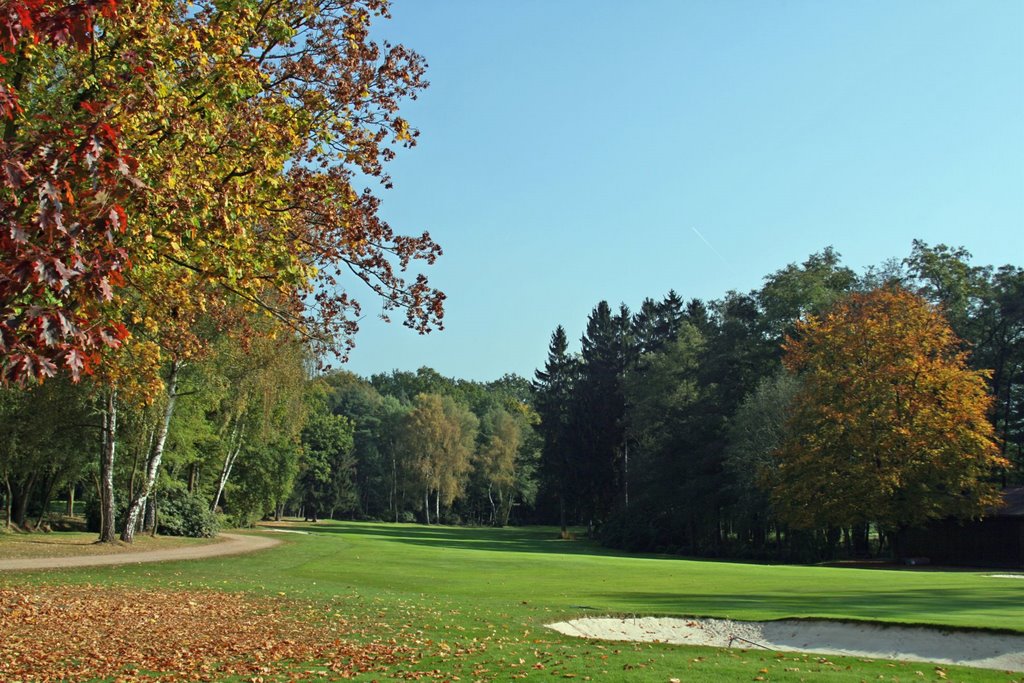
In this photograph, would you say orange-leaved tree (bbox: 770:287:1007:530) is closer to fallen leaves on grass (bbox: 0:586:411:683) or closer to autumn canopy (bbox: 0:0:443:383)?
fallen leaves on grass (bbox: 0:586:411:683)

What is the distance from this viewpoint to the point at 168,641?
40.9 feet

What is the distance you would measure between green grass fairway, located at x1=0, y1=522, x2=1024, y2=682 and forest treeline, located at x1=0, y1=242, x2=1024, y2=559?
24.5 feet

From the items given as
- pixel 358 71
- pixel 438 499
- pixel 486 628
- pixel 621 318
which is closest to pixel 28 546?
pixel 486 628

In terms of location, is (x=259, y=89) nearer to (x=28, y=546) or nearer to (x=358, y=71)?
(x=358, y=71)

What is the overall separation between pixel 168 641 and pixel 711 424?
2085 inches

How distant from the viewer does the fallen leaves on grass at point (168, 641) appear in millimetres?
10180

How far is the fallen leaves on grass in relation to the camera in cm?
1018

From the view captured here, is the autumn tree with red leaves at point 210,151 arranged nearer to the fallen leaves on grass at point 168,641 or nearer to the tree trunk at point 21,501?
the fallen leaves on grass at point 168,641

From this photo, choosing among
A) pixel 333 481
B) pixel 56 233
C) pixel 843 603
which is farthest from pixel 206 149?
pixel 333 481

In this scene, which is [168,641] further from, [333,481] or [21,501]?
[333,481]

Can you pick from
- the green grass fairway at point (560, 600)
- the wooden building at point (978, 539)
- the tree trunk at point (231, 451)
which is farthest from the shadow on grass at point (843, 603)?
the tree trunk at point (231, 451)

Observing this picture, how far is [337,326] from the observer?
13.2 metres

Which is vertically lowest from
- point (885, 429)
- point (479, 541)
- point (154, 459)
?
point (479, 541)

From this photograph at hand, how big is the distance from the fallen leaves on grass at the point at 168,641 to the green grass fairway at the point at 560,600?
680 mm
